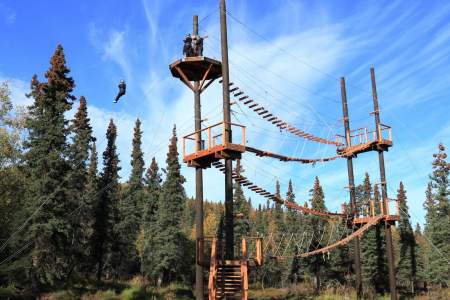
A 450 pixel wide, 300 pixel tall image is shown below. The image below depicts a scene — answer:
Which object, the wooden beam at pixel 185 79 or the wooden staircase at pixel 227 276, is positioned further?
the wooden beam at pixel 185 79

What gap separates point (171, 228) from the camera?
154ft

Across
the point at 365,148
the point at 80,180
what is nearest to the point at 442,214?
the point at 365,148

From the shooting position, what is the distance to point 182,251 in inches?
1874

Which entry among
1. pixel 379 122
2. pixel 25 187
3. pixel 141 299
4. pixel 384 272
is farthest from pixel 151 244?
pixel 379 122

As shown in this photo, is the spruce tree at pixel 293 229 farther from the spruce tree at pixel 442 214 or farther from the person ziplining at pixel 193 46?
the person ziplining at pixel 193 46

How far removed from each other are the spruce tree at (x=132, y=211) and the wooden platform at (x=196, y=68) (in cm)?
3349

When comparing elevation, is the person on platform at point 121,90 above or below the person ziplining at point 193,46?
below

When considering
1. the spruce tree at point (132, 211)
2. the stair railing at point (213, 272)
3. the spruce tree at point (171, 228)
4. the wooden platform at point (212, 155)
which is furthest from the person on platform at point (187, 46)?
the spruce tree at point (132, 211)

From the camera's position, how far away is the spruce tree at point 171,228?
45.9m

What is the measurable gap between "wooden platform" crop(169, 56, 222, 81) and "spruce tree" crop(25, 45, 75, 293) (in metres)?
12.5

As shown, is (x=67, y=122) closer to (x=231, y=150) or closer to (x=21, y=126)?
(x=21, y=126)

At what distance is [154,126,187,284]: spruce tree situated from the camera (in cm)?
4594

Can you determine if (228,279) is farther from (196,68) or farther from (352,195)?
(352,195)

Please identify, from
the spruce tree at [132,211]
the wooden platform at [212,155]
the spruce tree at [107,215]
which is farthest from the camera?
the spruce tree at [132,211]
